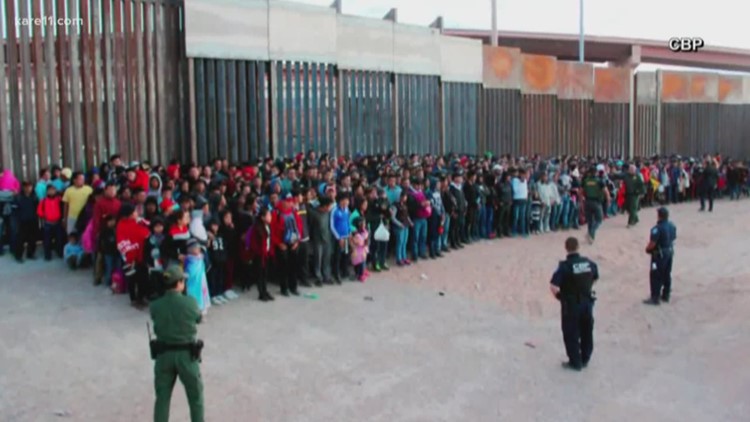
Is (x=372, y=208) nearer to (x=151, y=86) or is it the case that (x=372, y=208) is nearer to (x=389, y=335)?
(x=389, y=335)

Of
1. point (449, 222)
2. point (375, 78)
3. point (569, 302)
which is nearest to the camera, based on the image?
point (569, 302)

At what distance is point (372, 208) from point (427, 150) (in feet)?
35.1

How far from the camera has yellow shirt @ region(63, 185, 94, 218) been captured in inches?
468

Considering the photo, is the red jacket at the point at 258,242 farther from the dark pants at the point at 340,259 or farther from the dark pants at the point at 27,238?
the dark pants at the point at 27,238

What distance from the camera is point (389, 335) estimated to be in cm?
1008

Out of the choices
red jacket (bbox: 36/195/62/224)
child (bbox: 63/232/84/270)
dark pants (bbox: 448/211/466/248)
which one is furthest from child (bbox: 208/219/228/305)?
dark pants (bbox: 448/211/466/248)

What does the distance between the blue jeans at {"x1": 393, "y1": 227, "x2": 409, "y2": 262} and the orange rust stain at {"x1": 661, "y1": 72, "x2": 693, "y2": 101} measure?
77.4 feet

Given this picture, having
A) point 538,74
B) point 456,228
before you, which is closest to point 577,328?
point 456,228

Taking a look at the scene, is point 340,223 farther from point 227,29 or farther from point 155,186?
point 227,29

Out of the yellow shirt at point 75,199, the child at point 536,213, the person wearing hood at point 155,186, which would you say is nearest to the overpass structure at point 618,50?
the child at point 536,213

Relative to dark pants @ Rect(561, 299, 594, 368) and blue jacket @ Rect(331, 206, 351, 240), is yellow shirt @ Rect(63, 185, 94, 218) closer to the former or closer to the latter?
blue jacket @ Rect(331, 206, 351, 240)

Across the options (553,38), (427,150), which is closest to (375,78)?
(427,150)

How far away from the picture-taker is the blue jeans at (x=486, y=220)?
17312 mm

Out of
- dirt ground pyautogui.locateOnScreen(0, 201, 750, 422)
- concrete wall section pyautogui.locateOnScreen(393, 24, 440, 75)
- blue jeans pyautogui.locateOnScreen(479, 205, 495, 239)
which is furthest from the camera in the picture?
concrete wall section pyautogui.locateOnScreen(393, 24, 440, 75)
